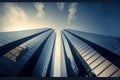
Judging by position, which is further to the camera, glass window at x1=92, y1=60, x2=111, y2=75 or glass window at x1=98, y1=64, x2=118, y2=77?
glass window at x1=92, y1=60, x2=111, y2=75

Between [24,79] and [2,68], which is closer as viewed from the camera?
[24,79]

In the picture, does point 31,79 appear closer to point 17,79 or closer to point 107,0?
point 17,79

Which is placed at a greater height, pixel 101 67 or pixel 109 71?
pixel 101 67

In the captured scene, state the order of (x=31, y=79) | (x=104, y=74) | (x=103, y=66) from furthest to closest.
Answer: (x=103, y=66) < (x=104, y=74) < (x=31, y=79)

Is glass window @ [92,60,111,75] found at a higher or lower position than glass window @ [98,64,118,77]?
higher

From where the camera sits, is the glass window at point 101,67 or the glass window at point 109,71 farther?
the glass window at point 101,67

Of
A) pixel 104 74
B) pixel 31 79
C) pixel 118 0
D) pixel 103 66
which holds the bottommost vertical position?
pixel 31 79

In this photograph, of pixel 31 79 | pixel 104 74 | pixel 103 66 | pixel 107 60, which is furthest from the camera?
pixel 107 60

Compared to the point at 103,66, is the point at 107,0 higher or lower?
lower

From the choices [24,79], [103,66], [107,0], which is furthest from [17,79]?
[103,66]

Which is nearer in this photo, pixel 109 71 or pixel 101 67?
→ pixel 109 71

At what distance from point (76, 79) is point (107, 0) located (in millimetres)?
2819

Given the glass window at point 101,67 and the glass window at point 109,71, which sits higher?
the glass window at point 101,67

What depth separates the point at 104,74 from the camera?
58.2 ft
